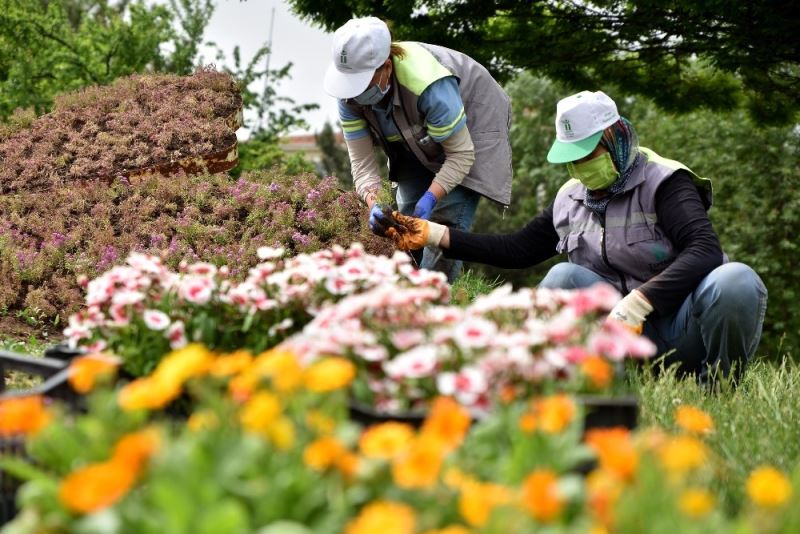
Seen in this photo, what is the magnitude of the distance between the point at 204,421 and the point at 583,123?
7.23 feet

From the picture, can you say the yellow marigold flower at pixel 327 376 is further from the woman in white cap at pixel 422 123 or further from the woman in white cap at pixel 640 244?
the woman in white cap at pixel 422 123

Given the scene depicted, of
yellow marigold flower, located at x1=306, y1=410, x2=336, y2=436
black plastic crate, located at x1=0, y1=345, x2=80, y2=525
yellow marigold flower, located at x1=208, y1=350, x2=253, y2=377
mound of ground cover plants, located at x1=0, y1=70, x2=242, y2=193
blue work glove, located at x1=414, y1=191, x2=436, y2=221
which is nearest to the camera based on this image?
yellow marigold flower, located at x1=306, y1=410, x2=336, y2=436

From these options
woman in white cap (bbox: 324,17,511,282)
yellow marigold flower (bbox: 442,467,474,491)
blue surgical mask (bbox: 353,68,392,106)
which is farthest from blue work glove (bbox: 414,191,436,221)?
yellow marigold flower (bbox: 442,467,474,491)

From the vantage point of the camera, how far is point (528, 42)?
776 centimetres

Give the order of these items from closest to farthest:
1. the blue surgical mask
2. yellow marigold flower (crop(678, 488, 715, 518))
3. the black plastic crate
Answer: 1. yellow marigold flower (crop(678, 488, 715, 518))
2. the black plastic crate
3. the blue surgical mask

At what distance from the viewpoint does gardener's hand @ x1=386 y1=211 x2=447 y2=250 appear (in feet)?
12.0

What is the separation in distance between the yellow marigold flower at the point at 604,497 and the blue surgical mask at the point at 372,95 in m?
2.85

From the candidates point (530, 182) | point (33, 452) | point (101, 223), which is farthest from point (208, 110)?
point (530, 182)

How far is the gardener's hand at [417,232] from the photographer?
365 centimetres

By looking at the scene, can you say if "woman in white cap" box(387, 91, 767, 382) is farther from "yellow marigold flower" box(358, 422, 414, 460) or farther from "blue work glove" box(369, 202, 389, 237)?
"yellow marigold flower" box(358, 422, 414, 460)

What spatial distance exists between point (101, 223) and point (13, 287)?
59cm

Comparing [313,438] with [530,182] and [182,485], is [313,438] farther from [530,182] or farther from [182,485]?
[530,182]

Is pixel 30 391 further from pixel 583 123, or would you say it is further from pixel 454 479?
pixel 583 123

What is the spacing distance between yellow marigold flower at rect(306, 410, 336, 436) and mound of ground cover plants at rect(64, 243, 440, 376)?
677mm
